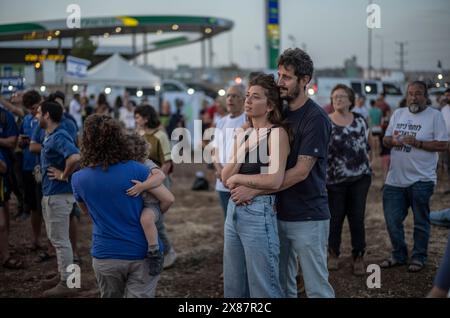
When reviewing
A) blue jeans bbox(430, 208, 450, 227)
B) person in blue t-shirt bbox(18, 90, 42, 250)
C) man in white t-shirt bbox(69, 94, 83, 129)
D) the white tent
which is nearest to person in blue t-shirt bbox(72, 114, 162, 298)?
person in blue t-shirt bbox(18, 90, 42, 250)

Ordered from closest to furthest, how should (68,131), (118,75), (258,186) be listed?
(258,186), (68,131), (118,75)

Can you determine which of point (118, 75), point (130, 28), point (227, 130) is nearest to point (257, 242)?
point (227, 130)

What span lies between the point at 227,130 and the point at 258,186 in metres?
2.42

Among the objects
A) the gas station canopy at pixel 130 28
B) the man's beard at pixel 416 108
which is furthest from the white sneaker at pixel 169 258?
the gas station canopy at pixel 130 28

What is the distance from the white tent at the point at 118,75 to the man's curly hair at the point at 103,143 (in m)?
15.3

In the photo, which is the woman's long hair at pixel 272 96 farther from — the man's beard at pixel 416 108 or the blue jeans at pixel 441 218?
the blue jeans at pixel 441 218

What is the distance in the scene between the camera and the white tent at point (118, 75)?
18.5 m

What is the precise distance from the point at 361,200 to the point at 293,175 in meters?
2.37

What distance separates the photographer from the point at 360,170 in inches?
203

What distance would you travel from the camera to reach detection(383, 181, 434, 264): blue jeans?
5.27 meters

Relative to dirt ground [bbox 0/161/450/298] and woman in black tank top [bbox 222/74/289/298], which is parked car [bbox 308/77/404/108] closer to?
dirt ground [bbox 0/161/450/298]

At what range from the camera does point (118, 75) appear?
18984mm

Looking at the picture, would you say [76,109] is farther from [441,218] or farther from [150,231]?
[150,231]
